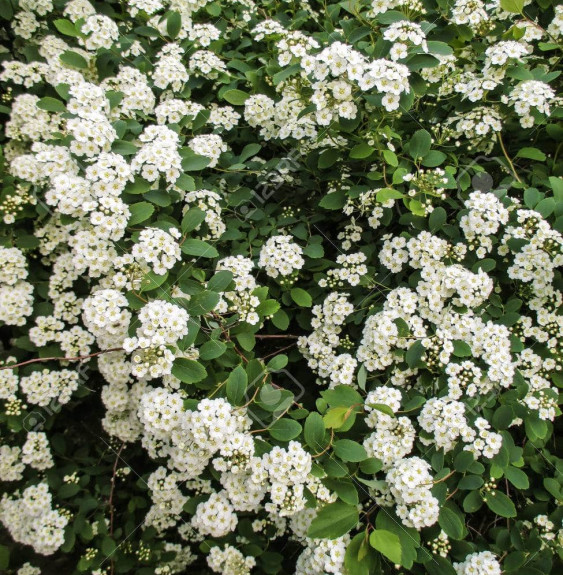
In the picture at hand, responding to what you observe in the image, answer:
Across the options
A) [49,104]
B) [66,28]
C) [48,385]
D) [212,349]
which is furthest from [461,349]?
[66,28]

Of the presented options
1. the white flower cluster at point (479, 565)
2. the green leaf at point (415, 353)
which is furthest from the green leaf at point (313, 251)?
the white flower cluster at point (479, 565)

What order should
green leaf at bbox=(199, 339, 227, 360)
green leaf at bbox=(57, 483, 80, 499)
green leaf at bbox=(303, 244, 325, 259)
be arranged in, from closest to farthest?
1. green leaf at bbox=(199, 339, 227, 360)
2. green leaf at bbox=(303, 244, 325, 259)
3. green leaf at bbox=(57, 483, 80, 499)

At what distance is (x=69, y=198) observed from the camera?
236 centimetres

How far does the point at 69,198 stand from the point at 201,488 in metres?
1.74

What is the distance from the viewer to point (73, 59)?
10.5ft

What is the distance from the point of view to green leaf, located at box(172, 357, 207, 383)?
213 centimetres

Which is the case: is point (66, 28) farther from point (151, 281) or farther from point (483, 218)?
point (483, 218)

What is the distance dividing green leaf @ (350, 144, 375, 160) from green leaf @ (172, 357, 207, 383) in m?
1.35

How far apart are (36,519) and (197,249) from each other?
6.25ft

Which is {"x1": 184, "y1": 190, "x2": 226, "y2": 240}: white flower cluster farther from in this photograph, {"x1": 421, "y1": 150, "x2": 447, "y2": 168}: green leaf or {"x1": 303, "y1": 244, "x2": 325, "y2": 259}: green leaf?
{"x1": 421, "y1": 150, "x2": 447, "y2": 168}: green leaf

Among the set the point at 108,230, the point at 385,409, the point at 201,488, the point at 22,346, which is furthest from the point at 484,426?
the point at 22,346

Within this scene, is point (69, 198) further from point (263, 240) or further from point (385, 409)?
point (385, 409)

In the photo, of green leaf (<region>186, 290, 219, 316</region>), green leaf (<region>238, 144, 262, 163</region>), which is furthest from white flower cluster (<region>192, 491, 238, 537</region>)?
green leaf (<region>238, 144, 262, 163</region>)

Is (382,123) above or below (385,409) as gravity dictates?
above
